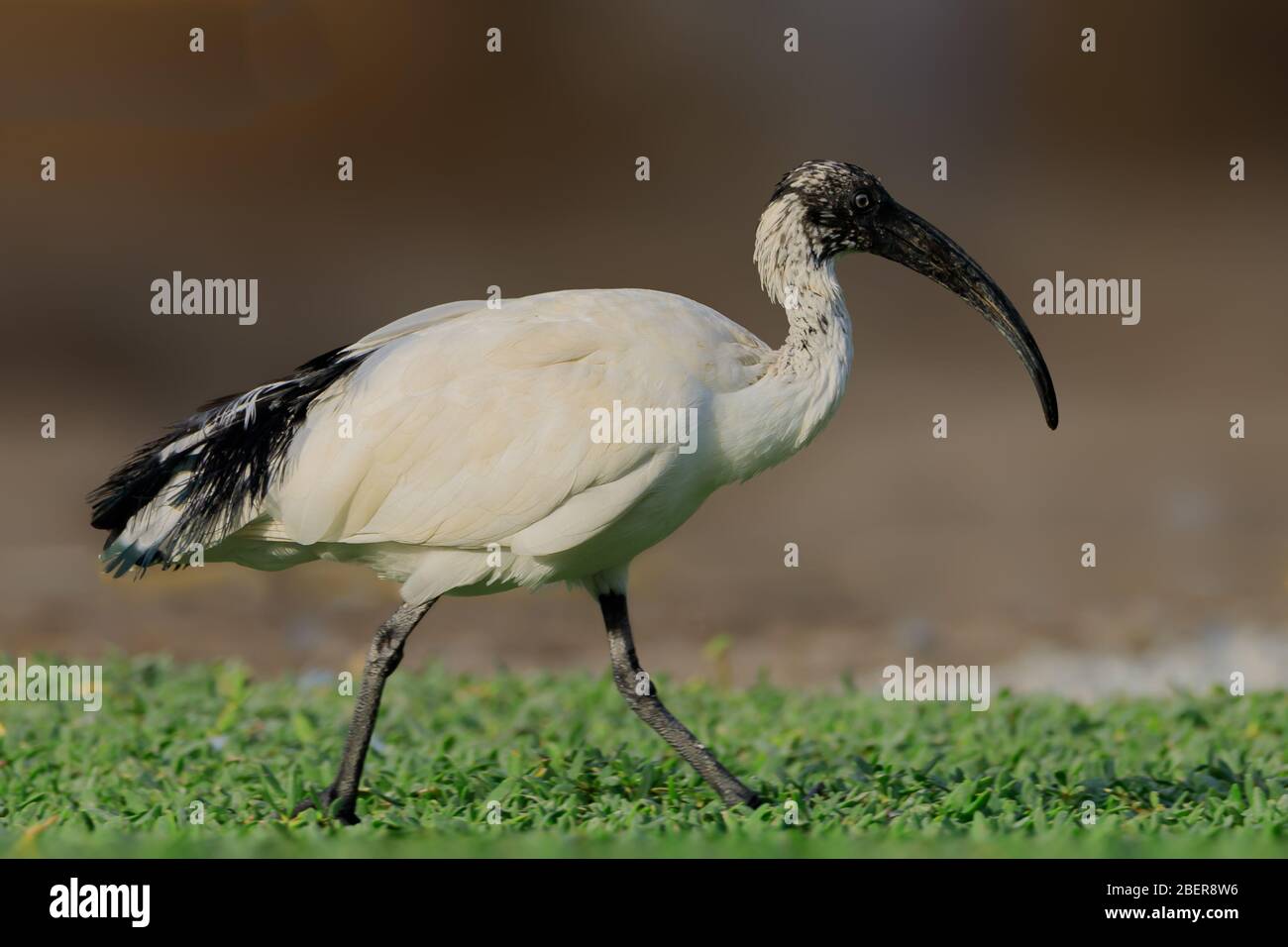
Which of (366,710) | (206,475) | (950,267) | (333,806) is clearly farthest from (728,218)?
(333,806)

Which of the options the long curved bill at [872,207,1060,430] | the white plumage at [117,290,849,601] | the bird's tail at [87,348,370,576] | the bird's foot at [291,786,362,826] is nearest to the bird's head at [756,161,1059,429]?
the long curved bill at [872,207,1060,430]

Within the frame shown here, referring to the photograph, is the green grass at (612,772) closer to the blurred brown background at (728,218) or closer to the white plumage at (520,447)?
the white plumage at (520,447)

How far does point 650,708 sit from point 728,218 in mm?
9506

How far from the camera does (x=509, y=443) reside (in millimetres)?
5688

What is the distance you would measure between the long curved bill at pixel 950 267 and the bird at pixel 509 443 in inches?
3.7

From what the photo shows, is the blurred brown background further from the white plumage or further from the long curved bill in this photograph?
the white plumage

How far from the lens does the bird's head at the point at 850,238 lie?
6.13m

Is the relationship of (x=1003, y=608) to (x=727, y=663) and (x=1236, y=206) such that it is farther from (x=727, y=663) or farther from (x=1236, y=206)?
(x=1236, y=206)

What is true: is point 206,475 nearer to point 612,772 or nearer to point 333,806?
point 333,806

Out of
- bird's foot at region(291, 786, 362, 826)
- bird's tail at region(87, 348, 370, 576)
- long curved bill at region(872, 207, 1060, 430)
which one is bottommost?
bird's foot at region(291, 786, 362, 826)

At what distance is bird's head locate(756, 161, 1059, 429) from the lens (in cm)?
613

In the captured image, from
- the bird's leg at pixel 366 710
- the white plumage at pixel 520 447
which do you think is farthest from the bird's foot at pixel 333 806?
the white plumage at pixel 520 447

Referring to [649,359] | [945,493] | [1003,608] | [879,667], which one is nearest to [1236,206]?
[945,493]

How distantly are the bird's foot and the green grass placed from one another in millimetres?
65
